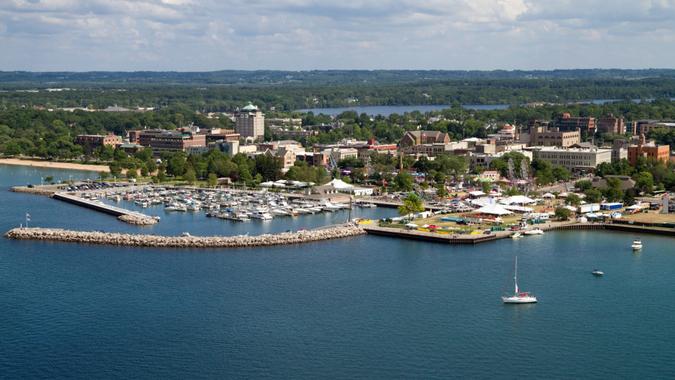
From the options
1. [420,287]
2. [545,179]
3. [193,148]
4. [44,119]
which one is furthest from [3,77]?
[420,287]

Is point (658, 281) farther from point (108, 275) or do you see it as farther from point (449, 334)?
point (108, 275)

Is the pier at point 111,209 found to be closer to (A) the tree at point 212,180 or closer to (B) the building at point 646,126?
(A) the tree at point 212,180

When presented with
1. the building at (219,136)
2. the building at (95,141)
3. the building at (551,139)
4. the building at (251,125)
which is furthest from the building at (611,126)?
the building at (95,141)

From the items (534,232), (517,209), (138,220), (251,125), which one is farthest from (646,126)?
(138,220)

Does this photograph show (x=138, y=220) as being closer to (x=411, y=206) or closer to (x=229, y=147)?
(x=411, y=206)

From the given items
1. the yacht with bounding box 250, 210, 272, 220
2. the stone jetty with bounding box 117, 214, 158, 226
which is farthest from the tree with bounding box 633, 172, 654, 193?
the stone jetty with bounding box 117, 214, 158, 226

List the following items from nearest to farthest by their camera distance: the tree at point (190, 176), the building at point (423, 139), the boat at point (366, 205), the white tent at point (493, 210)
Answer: the white tent at point (493, 210) → the boat at point (366, 205) → the tree at point (190, 176) → the building at point (423, 139)
